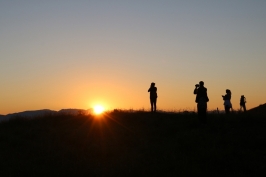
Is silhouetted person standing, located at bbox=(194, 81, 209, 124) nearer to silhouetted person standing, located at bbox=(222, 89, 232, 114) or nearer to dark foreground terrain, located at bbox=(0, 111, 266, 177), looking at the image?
dark foreground terrain, located at bbox=(0, 111, 266, 177)

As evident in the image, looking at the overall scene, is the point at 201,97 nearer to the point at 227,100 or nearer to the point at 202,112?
the point at 202,112

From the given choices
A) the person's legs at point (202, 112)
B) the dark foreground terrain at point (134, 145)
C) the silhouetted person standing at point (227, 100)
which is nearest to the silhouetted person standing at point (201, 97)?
the person's legs at point (202, 112)

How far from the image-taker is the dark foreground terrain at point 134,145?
15367 millimetres

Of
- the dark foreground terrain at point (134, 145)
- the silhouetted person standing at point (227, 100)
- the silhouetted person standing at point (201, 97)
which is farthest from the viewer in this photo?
the silhouetted person standing at point (227, 100)

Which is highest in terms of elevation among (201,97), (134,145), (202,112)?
(201,97)

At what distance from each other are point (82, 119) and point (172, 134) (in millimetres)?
6779

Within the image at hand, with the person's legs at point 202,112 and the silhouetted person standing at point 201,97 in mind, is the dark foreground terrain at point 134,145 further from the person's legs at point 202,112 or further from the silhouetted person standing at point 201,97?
the silhouetted person standing at point 201,97

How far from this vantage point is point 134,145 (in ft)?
63.6

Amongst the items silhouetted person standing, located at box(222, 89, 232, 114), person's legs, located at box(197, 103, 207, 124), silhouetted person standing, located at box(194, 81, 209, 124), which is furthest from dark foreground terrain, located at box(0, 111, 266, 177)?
silhouetted person standing, located at box(222, 89, 232, 114)

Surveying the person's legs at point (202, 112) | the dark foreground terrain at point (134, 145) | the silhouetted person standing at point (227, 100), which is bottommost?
the dark foreground terrain at point (134, 145)

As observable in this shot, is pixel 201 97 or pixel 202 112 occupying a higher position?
pixel 201 97

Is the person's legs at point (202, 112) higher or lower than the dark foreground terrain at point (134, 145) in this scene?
higher

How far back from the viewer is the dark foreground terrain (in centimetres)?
1537

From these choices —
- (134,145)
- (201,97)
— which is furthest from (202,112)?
(134,145)
